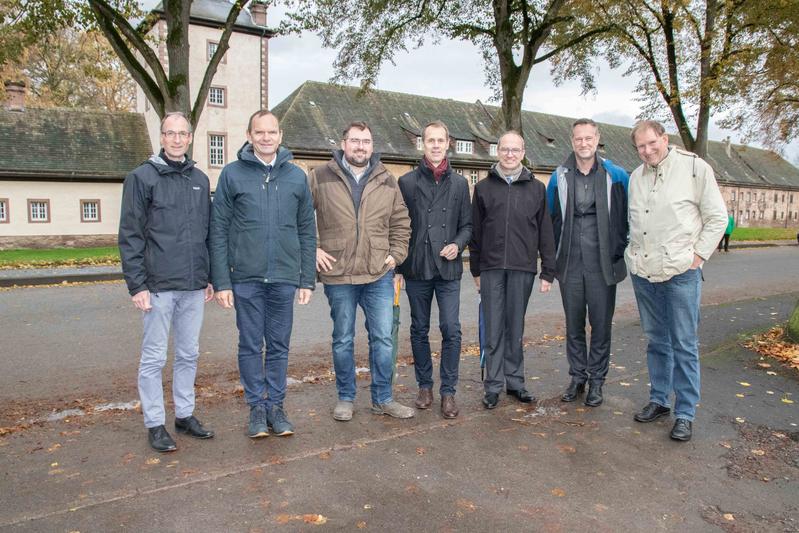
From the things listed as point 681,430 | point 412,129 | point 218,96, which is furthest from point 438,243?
point 412,129

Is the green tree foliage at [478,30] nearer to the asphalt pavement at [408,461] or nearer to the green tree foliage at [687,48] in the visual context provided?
the green tree foliage at [687,48]

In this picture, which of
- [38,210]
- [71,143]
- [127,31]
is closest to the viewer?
[127,31]

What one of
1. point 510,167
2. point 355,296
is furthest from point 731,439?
point 355,296

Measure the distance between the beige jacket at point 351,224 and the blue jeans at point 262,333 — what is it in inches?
17.0

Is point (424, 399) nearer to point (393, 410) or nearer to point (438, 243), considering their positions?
point (393, 410)

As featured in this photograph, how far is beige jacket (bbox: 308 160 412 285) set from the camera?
4695 mm

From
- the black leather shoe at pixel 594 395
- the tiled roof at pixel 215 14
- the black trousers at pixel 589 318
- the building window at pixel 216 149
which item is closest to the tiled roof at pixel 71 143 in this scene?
the building window at pixel 216 149

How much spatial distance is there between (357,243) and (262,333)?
38.0 inches

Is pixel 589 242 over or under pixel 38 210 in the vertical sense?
under

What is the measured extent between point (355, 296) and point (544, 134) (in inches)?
1805

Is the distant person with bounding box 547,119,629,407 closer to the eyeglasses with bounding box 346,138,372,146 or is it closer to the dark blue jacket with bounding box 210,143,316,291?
the eyeglasses with bounding box 346,138,372,146

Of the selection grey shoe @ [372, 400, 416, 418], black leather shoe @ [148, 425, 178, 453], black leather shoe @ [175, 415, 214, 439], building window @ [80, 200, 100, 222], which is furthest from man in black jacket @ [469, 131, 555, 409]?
building window @ [80, 200, 100, 222]

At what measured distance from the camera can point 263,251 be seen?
14.4 feet

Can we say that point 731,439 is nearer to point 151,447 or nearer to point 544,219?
point 544,219
